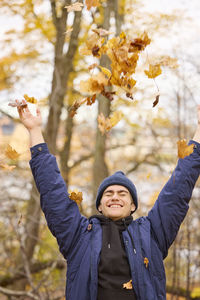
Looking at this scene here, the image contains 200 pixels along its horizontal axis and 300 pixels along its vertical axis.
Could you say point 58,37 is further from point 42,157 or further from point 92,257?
point 92,257

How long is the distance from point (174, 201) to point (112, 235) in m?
0.42

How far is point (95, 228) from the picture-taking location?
6.49 ft

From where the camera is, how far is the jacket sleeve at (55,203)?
1879mm

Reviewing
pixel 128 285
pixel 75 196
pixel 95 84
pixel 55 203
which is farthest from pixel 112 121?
pixel 128 285

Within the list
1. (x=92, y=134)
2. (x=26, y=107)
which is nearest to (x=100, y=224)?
(x=26, y=107)

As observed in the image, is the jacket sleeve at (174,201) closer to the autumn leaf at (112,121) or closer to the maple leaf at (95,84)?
the maple leaf at (95,84)

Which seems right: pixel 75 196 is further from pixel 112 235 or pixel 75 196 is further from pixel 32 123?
pixel 32 123

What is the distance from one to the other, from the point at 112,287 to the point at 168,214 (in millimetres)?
519

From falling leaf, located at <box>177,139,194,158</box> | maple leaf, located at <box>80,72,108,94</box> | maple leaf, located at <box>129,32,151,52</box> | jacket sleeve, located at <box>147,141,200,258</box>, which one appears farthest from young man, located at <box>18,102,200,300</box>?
maple leaf, located at <box>129,32,151,52</box>

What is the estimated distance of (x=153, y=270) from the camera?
Answer: 1.83m

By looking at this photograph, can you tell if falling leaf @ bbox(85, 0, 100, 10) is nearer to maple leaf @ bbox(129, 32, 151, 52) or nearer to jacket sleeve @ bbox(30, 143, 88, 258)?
maple leaf @ bbox(129, 32, 151, 52)

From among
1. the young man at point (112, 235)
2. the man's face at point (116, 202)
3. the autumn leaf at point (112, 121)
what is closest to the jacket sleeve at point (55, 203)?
the young man at point (112, 235)

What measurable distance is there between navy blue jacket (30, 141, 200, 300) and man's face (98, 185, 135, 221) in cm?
10

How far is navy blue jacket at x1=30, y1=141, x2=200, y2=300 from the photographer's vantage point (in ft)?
5.95
